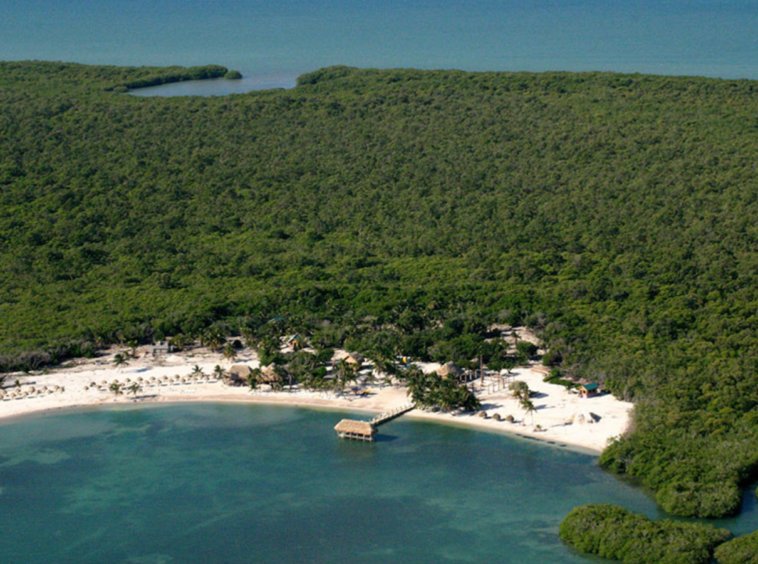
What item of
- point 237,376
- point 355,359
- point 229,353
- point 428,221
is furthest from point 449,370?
point 428,221

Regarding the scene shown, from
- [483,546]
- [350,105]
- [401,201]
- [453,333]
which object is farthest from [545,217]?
[483,546]

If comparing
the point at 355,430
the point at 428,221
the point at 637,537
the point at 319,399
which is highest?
the point at 428,221

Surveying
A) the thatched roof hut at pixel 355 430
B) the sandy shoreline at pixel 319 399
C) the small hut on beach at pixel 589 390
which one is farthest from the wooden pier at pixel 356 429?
the small hut on beach at pixel 589 390

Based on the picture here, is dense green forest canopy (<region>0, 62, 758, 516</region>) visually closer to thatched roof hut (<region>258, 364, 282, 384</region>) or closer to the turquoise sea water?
the turquoise sea water

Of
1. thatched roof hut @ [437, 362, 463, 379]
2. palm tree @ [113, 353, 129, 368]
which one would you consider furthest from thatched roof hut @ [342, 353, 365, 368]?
palm tree @ [113, 353, 129, 368]

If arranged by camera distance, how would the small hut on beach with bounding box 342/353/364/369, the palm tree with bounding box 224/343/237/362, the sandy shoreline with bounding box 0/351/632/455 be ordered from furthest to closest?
the palm tree with bounding box 224/343/237/362 < the small hut on beach with bounding box 342/353/364/369 < the sandy shoreline with bounding box 0/351/632/455

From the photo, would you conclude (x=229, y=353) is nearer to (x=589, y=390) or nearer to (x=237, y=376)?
(x=237, y=376)
